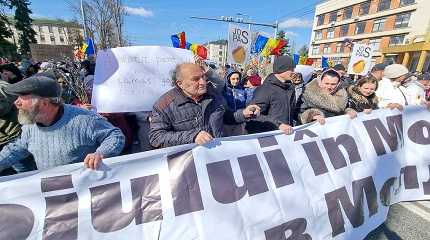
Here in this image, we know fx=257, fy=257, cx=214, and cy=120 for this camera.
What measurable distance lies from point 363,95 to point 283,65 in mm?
1258

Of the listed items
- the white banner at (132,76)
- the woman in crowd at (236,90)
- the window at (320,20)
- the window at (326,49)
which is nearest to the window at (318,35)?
the window at (320,20)

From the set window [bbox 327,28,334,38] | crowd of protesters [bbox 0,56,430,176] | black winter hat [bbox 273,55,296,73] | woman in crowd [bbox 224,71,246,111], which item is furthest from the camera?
window [bbox 327,28,334,38]

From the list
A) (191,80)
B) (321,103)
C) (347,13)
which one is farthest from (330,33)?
(191,80)

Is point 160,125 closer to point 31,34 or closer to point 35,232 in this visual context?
point 35,232

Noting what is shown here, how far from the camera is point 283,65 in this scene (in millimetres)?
2754

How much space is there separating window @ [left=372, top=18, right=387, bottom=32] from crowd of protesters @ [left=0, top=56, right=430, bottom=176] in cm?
4371

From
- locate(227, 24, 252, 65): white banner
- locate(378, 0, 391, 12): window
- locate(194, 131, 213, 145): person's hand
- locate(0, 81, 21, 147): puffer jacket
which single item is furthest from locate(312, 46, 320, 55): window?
locate(0, 81, 21, 147): puffer jacket

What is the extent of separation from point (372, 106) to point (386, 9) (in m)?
45.0

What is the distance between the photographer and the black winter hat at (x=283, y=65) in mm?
2736

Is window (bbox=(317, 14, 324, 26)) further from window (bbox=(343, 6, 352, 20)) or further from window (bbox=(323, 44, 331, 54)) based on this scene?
window (bbox=(343, 6, 352, 20))

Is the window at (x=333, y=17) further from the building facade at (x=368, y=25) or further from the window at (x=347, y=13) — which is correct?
the window at (x=347, y=13)

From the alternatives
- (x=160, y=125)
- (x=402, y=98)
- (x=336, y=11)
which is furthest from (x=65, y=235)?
(x=336, y=11)

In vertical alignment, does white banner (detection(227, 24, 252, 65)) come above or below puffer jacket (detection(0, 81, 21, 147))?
above

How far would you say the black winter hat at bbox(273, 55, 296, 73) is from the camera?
8.98 ft
